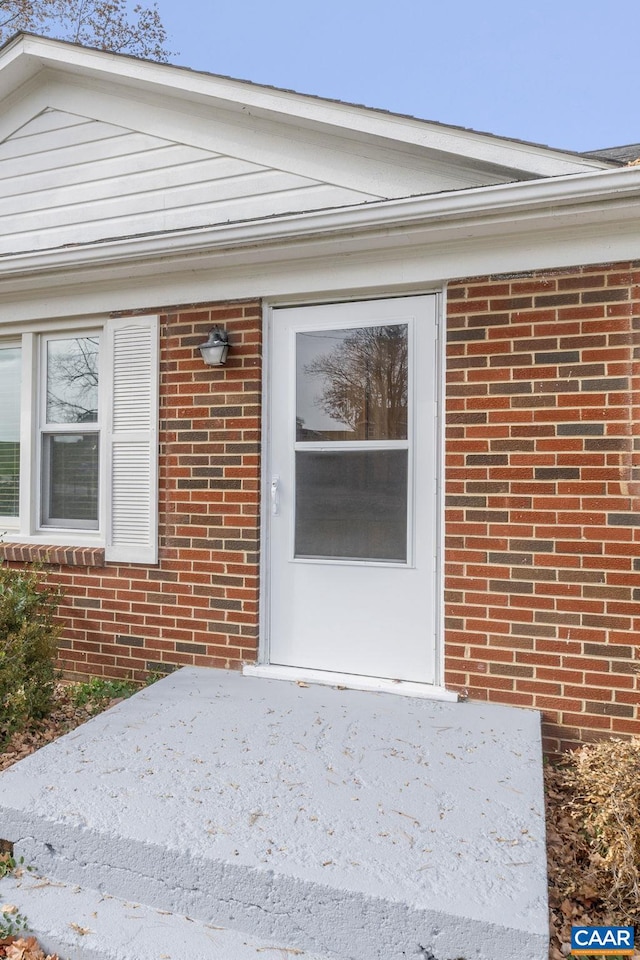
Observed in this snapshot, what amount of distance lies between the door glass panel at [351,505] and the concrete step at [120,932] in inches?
77.9

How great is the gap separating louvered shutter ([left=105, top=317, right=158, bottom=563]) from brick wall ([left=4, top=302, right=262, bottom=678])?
7 centimetres

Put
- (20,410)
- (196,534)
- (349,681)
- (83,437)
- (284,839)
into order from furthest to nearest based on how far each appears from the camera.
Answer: (20,410) → (83,437) → (196,534) → (349,681) → (284,839)

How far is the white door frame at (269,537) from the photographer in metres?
3.50

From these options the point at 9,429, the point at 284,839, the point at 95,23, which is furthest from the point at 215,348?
the point at 95,23

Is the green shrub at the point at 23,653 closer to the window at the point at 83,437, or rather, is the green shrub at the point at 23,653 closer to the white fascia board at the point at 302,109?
the window at the point at 83,437

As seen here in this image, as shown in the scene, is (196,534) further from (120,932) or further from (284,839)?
(120,932)

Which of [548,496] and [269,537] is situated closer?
[548,496]

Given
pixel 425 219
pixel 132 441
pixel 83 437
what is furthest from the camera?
pixel 83 437

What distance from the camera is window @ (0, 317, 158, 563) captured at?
13.7 feet

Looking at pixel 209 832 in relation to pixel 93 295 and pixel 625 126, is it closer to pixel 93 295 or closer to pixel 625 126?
pixel 93 295

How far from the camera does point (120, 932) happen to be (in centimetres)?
208

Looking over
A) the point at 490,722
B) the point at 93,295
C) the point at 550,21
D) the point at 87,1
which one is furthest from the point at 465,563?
the point at 87,1

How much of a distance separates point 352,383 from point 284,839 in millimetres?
2371

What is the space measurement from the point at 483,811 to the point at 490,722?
784 millimetres
